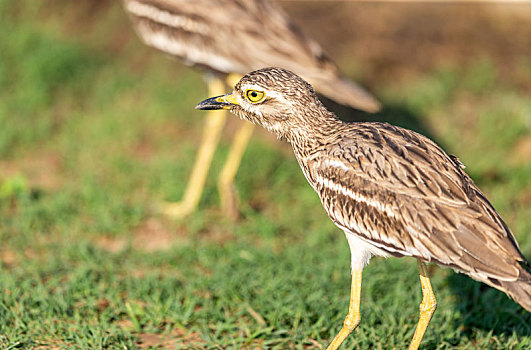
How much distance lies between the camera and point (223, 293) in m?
3.99

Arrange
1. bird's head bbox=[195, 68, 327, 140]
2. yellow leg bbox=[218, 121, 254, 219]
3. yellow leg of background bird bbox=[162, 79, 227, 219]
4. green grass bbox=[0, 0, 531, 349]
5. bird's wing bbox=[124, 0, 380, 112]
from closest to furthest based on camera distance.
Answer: bird's head bbox=[195, 68, 327, 140]
green grass bbox=[0, 0, 531, 349]
bird's wing bbox=[124, 0, 380, 112]
yellow leg bbox=[218, 121, 254, 219]
yellow leg of background bird bbox=[162, 79, 227, 219]

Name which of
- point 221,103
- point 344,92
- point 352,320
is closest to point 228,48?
point 344,92

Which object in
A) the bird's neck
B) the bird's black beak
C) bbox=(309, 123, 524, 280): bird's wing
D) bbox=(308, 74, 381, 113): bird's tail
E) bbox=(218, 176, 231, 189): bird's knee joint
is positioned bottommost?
bbox=(309, 123, 524, 280): bird's wing

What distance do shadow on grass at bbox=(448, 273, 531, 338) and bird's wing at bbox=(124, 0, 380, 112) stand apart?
52.4 inches

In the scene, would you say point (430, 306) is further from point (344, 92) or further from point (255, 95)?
point (344, 92)

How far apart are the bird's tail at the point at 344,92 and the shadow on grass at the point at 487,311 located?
1.24 m

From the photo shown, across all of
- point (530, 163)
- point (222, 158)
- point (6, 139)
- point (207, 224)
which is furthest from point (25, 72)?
point (530, 163)

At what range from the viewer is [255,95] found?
11.2ft

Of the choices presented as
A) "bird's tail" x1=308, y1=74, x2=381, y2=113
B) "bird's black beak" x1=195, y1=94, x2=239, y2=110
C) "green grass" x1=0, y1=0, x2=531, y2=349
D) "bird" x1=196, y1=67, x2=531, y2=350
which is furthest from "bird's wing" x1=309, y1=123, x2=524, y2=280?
"bird's tail" x1=308, y1=74, x2=381, y2=113

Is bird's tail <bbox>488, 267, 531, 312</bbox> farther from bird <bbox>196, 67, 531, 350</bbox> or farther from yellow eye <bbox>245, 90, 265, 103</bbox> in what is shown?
yellow eye <bbox>245, 90, 265, 103</bbox>

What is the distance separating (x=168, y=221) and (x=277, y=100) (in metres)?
2.09

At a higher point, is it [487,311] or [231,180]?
[231,180]

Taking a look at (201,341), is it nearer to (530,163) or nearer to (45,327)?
(45,327)

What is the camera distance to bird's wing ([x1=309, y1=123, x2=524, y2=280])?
2879 mm
